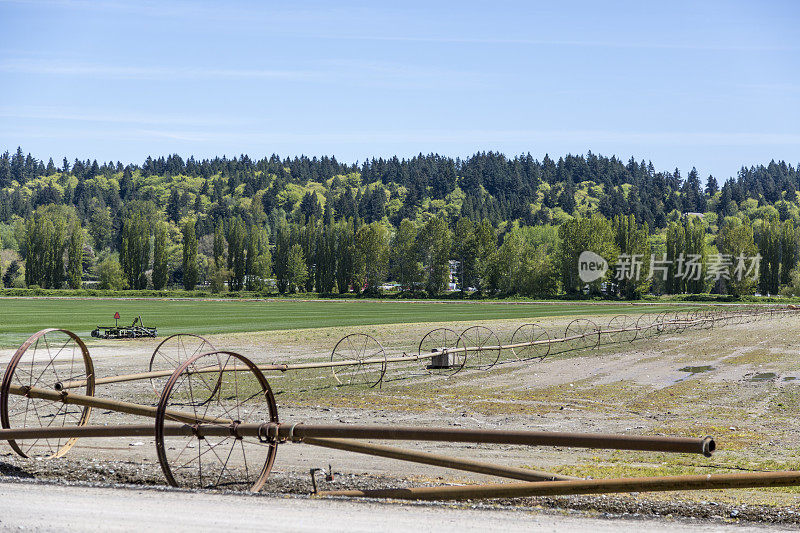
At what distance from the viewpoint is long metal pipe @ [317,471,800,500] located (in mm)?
9672

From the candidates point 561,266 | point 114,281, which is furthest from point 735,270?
point 114,281

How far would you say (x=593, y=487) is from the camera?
988 centimetres

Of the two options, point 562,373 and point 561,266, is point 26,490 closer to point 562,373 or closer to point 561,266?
point 562,373

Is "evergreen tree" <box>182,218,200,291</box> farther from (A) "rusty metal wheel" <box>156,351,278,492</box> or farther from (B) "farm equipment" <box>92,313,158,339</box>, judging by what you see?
(A) "rusty metal wheel" <box>156,351,278,492</box>

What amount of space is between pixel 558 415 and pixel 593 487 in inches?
325

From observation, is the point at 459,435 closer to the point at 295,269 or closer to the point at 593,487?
the point at 593,487

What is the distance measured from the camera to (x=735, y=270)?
134125 mm

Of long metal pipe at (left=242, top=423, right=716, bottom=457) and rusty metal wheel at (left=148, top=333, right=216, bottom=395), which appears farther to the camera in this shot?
rusty metal wheel at (left=148, top=333, right=216, bottom=395)

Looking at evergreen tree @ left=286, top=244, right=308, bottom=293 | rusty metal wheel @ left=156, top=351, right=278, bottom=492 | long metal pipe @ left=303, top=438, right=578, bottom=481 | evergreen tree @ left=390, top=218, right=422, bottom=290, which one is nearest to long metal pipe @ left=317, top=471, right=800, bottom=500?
long metal pipe @ left=303, top=438, right=578, bottom=481

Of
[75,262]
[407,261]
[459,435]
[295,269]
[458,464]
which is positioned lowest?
[458,464]

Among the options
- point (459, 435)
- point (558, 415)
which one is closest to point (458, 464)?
point (459, 435)

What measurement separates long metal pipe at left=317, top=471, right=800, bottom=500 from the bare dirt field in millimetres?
307

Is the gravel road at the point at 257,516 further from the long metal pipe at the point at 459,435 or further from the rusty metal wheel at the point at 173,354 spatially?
the rusty metal wheel at the point at 173,354

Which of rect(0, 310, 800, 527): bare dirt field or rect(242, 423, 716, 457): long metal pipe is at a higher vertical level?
rect(242, 423, 716, 457): long metal pipe
